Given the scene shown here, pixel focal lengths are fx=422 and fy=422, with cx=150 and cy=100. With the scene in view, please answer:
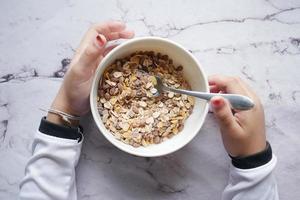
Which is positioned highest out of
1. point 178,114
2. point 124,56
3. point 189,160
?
point 124,56

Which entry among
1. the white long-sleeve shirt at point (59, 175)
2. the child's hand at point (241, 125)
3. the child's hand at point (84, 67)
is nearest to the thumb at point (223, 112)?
the child's hand at point (241, 125)

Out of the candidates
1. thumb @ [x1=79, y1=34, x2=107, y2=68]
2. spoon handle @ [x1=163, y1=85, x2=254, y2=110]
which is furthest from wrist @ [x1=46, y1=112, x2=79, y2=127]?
spoon handle @ [x1=163, y1=85, x2=254, y2=110]

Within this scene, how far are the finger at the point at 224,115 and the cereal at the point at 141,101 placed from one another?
3.5 inches

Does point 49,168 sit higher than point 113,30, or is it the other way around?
point 113,30

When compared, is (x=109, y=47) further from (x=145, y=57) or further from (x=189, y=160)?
(x=189, y=160)

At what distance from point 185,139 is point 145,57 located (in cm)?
16

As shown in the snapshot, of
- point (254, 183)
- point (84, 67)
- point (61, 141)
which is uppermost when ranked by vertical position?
point (84, 67)

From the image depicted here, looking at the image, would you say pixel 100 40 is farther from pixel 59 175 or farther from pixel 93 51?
pixel 59 175

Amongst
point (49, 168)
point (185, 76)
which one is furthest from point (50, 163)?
point (185, 76)

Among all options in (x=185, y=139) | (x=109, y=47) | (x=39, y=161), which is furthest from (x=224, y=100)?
(x=39, y=161)

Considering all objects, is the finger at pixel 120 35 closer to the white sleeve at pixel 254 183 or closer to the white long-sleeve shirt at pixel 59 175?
the white long-sleeve shirt at pixel 59 175

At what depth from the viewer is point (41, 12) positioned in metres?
0.81

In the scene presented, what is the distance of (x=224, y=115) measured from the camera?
0.66m

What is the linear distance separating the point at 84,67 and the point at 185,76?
0.61 feet
